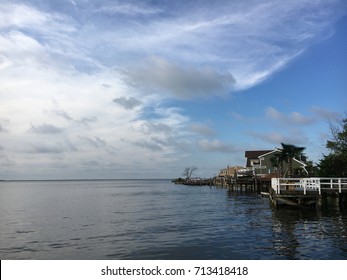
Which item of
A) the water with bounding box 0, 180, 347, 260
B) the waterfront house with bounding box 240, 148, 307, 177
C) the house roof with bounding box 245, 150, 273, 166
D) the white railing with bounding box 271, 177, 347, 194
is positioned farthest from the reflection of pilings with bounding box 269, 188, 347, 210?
the house roof with bounding box 245, 150, 273, 166

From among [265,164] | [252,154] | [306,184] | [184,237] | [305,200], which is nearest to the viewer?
[184,237]

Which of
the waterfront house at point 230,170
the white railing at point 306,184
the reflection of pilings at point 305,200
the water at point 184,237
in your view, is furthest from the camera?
the waterfront house at point 230,170

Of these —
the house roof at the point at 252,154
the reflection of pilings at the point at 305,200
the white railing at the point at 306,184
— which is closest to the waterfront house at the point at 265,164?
the house roof at the point at 252,154

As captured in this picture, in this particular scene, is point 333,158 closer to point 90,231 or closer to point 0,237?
point 90,231

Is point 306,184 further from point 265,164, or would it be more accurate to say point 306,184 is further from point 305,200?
point 265,164

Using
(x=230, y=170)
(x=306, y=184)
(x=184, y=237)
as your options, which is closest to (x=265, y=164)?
(x=230, y=170)

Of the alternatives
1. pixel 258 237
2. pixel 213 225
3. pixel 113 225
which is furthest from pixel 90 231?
pixel 258 237

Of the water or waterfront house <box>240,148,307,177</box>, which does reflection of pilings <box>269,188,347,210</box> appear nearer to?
the water

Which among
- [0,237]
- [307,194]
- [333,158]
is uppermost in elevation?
[333,158]

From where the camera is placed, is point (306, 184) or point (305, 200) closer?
point (305, 200)

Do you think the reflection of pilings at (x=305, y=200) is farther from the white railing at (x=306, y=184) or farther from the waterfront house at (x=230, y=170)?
the waterfront house at (x=230, y=170)

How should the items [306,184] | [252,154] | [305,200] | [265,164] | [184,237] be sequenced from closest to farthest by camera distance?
[184,237] → [305,200] → [306,184] → [265,164] → [252,154]

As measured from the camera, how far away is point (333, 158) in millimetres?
45375
